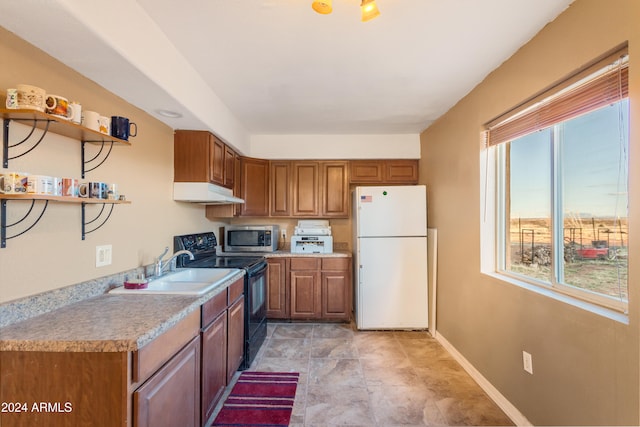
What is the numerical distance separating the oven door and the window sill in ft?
6.30

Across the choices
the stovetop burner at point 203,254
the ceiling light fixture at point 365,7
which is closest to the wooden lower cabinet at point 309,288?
the stovetop burner at point 203,254

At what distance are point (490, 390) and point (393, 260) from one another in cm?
144

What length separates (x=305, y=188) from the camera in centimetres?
377

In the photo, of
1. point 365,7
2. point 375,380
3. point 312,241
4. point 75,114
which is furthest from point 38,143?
point 312,241

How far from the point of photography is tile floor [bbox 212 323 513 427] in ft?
6.16

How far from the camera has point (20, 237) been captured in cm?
123

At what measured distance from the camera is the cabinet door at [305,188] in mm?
3768

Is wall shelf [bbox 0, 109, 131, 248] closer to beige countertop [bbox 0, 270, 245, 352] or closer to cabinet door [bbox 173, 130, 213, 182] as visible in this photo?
beige countertop [bbox 0, 270, 245, 352]

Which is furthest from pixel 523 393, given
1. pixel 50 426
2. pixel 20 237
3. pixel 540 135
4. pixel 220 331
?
pixel 20 237

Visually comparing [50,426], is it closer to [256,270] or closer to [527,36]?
[256,270]

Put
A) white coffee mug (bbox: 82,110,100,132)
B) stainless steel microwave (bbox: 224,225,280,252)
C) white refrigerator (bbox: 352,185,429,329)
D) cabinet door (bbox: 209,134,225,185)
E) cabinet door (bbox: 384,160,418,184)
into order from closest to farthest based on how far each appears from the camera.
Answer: white coffee mug (bbox: 82,110,100,132) < cabinet door (bbox: 209,134,225,185) < white refrigerator (bbox: 352,185,429,329) < stainless steel microwave (bbox: 224,225,280,252) < cabinet door (bbox: 384,160,418,184)

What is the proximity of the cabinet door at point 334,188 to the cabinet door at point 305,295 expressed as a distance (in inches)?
31.9

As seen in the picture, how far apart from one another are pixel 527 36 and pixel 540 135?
0.58 meters

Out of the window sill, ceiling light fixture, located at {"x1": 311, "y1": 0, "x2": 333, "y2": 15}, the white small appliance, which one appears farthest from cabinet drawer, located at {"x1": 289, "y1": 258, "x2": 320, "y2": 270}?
ceiling light fixture, located at {"x1": 311, "y1": 0, "x2": 333, "y2": 15}
